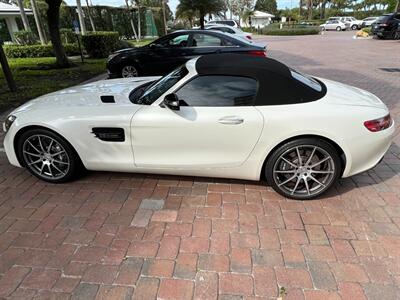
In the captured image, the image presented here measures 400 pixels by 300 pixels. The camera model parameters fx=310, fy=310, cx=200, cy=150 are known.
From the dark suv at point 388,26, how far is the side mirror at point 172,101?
22.5m

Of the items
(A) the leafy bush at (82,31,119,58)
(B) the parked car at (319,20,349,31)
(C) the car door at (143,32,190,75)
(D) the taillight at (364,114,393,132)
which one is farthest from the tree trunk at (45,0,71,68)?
(B) the parked car at (319,20,349,31)

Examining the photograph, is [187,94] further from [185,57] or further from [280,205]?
[185,57]

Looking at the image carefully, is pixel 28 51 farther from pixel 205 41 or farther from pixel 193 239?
pixel 193 239

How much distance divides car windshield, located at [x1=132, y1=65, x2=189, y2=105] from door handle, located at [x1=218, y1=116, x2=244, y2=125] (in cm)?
63

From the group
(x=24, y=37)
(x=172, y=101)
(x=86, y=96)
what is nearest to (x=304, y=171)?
(x=172, y=101)

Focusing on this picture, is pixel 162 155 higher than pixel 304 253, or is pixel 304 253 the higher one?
pixel 162 155

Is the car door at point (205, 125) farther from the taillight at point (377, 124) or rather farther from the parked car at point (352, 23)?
the parked car at point (352, 23)

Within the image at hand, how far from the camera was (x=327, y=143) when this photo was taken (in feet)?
9.50

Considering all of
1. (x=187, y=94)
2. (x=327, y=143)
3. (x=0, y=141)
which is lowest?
(x=0, y=141)

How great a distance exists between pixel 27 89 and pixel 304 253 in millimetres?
8163

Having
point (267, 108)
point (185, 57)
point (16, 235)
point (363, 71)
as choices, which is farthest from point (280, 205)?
point (363, 71)

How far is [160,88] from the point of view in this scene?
3.20 meters

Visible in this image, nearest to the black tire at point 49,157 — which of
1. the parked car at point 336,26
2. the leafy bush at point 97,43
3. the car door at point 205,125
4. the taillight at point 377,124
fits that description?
the car door at point 205,125

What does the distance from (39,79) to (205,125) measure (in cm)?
864
